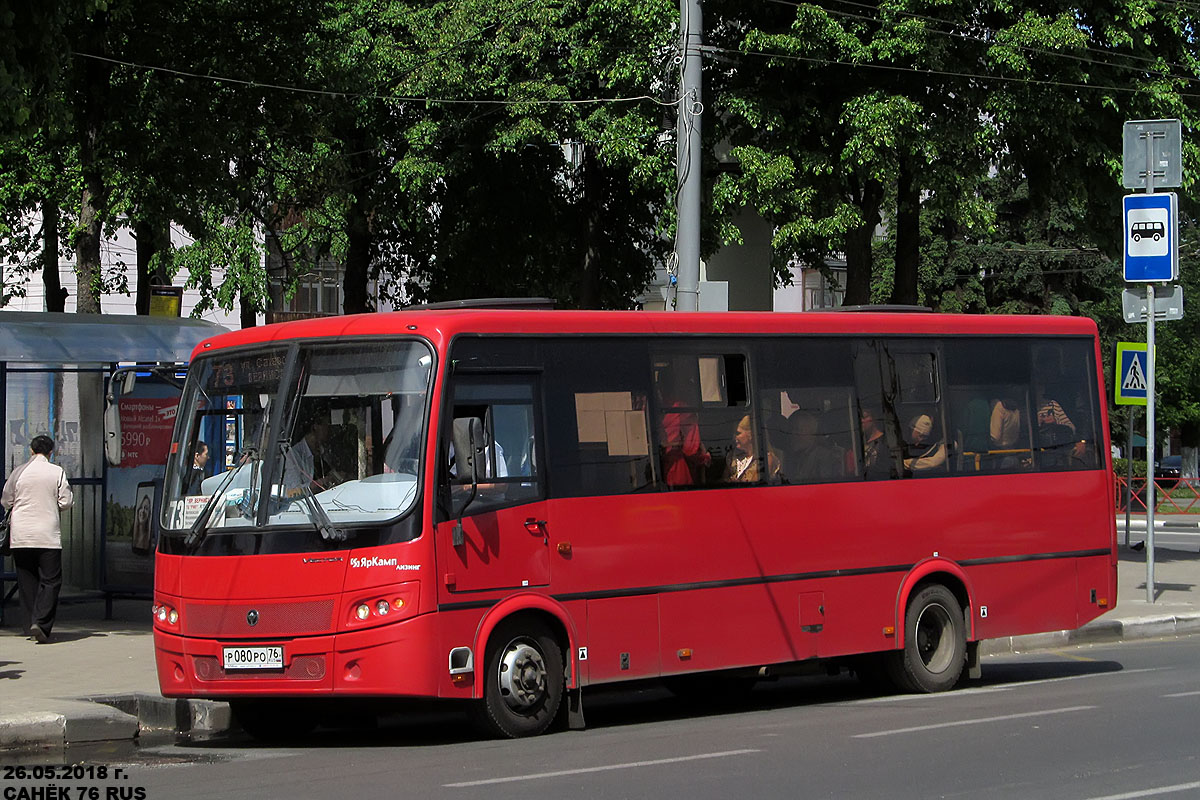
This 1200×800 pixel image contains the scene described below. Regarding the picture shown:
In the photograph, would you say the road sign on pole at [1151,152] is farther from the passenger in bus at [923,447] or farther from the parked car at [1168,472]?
the parked car at [1168,472]

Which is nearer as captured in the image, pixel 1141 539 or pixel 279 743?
pixel 279 743

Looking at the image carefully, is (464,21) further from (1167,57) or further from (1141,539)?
(1141,539)

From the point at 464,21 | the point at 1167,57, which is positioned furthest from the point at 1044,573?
the point at 464,21

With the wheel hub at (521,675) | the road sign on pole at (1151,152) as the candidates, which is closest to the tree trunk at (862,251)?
the road sign on pole at (1151,152)

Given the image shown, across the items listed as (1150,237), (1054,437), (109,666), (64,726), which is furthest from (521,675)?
(1150,237)

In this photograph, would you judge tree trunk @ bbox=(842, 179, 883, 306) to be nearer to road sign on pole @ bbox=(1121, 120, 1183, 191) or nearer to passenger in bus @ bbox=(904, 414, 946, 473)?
road sign on pole @ bbox=(1121, 120, 1183, 191)

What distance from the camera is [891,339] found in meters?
13.7

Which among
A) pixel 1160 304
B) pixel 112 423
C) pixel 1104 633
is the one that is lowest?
pixel 1104 633

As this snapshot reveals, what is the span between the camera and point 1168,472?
61719mm

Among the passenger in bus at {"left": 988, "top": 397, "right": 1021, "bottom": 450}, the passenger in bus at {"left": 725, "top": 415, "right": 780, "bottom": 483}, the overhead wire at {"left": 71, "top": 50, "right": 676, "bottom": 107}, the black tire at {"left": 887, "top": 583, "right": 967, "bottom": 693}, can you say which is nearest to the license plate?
the passenger in bus at {"left": 725, "top": 415, "right": 780, "bottom": 483}

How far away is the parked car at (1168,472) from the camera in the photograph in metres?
47.8

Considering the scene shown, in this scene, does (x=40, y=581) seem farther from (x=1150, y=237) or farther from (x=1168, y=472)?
(x=1168, y=472)

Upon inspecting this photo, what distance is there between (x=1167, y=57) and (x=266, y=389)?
19653 mm

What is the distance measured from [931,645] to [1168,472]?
51440 millimetres
